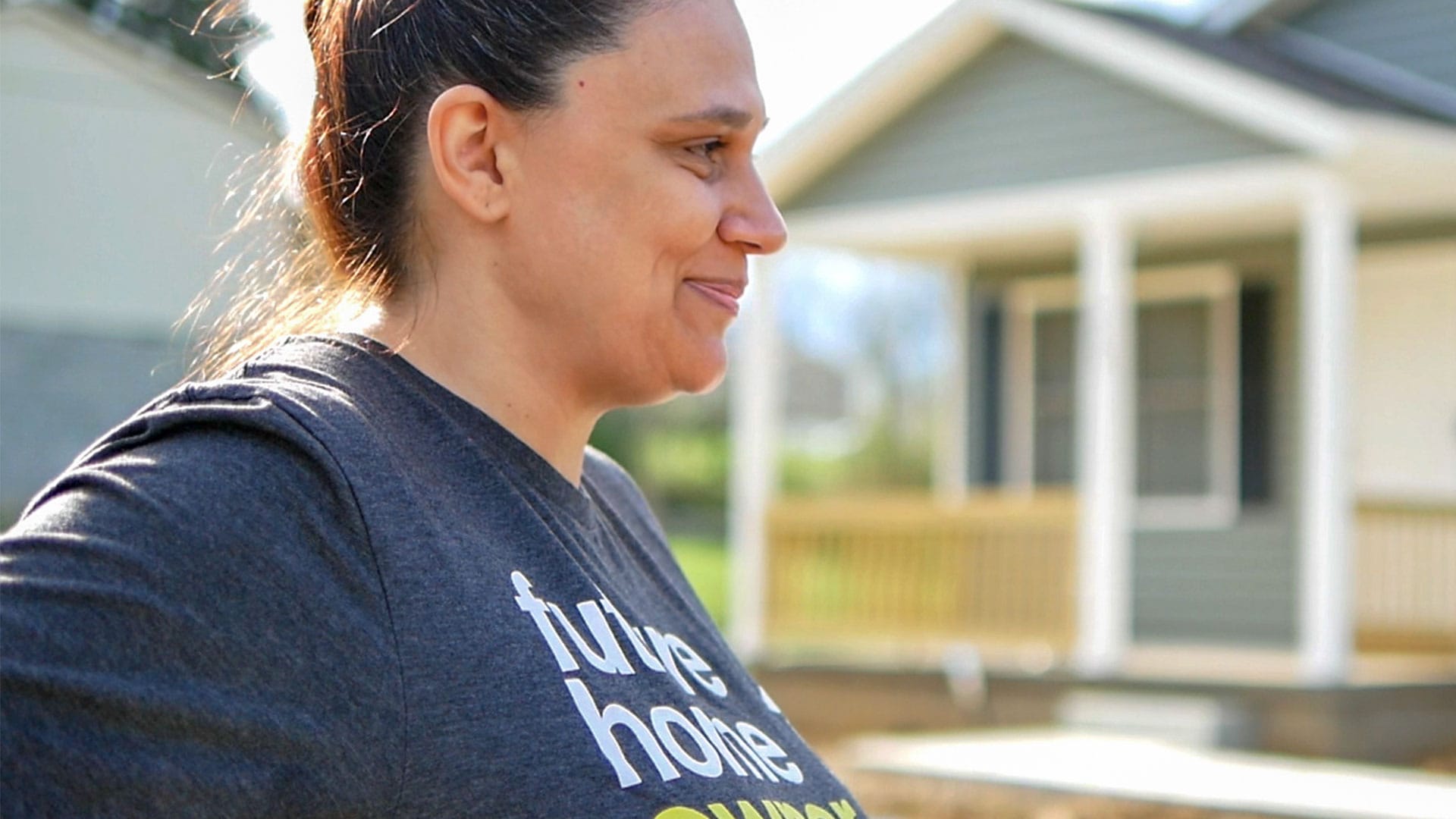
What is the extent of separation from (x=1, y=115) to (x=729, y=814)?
12.4m

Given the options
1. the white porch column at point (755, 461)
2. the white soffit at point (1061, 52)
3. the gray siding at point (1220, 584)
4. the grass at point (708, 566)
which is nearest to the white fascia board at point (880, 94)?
the white soffit at point (1061, 52)

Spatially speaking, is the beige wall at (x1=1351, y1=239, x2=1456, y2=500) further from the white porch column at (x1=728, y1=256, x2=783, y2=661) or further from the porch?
the white porch column at (x1=728, y1=256, x2=783, y2=661)

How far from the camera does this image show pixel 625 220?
1.38 meters

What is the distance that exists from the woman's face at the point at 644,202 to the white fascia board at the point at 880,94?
Result: 30.4 feet

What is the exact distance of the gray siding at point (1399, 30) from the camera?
10461 millimetres

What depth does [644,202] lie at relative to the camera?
4.56ft

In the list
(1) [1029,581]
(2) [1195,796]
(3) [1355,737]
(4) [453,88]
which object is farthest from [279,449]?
(1) [1029,581]

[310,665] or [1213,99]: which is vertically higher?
[1213,99]

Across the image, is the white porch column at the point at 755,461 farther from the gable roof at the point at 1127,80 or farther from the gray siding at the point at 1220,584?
the gray siding at the point at 1220,584

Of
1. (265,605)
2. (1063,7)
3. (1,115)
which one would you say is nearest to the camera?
(265,605)

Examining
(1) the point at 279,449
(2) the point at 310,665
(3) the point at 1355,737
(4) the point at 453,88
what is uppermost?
(4) the point at 453,88

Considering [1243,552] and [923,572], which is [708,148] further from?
[1243,552]

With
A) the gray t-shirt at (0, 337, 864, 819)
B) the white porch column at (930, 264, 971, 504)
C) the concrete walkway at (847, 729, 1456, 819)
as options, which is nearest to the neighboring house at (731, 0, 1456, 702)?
the white porch column at (930, 264, 971, 504)

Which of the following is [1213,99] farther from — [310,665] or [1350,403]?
[310,665]
